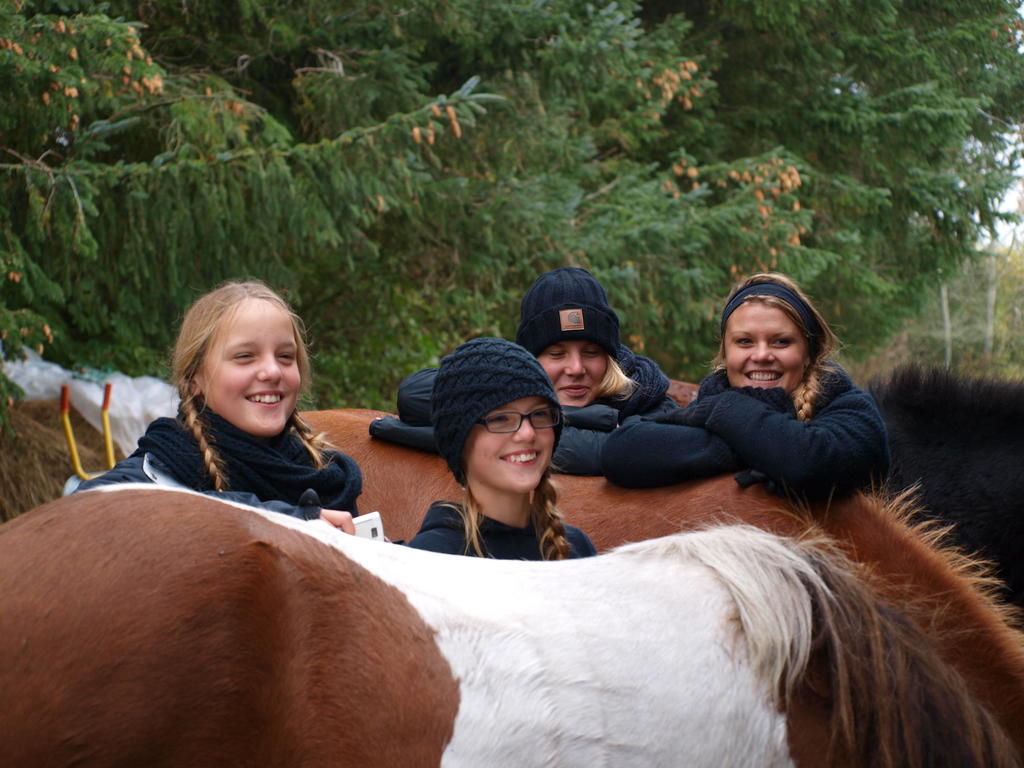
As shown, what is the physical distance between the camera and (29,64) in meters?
4.75

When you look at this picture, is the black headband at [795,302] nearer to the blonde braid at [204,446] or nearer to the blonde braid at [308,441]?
A: the blonde braid at [308,441]

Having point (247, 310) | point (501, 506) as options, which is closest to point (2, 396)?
point (247, 310)

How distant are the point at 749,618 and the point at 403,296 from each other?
6.94 metres

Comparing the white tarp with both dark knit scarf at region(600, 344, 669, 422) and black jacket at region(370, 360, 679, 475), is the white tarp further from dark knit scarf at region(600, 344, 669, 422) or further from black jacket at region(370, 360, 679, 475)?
dark knit scarf at region(600, 344, 669, 422)

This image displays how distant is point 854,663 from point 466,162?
6.28 meters

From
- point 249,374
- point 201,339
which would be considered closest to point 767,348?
point 249,374

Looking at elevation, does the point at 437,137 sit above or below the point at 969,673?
above

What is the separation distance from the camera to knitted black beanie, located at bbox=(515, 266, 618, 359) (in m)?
3.61

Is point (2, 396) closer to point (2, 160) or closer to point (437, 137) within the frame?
point (2, 160)

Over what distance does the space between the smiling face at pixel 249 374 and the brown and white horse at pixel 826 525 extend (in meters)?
1.06

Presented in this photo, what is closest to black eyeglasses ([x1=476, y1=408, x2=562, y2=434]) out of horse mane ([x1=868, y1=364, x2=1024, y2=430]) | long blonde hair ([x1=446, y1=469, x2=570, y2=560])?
long blonde hair ([x1=446, y1=469, x2=570, y2=560])

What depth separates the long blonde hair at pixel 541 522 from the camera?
7.27 feet

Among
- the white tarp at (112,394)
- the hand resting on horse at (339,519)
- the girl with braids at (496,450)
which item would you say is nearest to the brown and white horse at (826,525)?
the girl with braids at (496,450)

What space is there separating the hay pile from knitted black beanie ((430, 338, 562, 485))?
4797mm
